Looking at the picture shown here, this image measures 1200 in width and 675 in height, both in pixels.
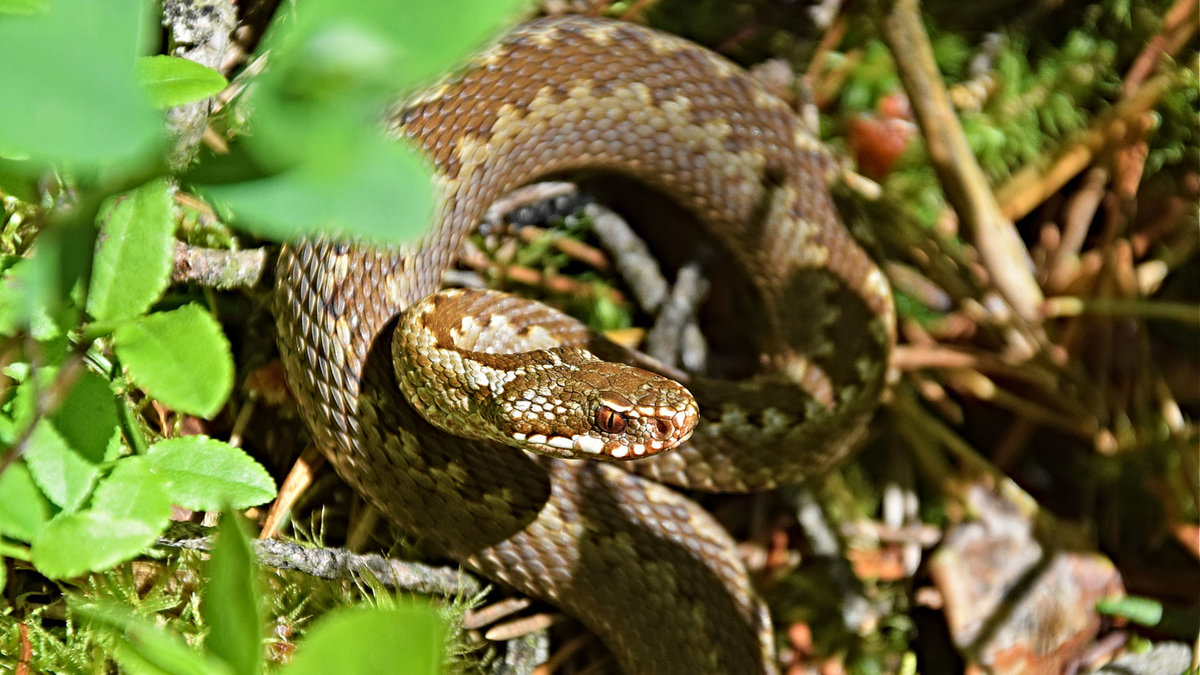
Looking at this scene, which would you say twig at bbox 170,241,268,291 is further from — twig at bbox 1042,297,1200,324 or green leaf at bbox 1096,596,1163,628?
green leaf at bbox 1096,596,1163,628

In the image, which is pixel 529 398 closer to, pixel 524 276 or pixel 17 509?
pixel 524 276

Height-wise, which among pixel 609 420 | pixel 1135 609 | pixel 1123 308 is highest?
pixel 609 420

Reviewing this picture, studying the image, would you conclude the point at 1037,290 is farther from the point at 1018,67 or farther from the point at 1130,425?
the point at 1018,67

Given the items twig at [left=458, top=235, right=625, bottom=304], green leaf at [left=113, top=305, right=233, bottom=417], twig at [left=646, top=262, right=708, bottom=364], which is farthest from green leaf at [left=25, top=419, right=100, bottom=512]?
twig at [left=646, top=262, right=708, bottom=364]

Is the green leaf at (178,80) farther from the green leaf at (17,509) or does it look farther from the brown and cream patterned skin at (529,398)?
the brown and cream patterned skin at (529,398)

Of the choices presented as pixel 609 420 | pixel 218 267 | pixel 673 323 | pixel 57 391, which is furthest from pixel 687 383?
pixel 57 391
